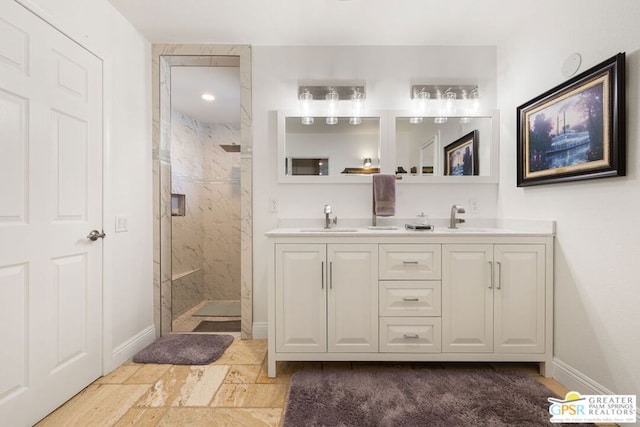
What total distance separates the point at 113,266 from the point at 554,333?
→ 2.86 m

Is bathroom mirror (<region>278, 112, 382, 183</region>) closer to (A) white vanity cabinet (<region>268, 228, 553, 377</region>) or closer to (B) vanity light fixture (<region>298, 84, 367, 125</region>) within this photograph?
(B) vanity light fixture (<region>298, 84, 367, 125</region>)

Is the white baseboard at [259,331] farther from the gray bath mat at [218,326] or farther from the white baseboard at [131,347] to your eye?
the white baseboard at [131,347]

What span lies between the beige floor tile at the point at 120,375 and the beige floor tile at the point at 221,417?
519 millimetres

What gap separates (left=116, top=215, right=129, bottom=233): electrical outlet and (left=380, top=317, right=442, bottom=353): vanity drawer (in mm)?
1839

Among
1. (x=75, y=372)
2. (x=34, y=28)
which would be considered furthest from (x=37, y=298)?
(x=34, y=28)

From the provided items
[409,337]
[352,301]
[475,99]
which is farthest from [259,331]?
[475,99]

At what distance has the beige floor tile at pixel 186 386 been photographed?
158cm

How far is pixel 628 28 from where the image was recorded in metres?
1.36

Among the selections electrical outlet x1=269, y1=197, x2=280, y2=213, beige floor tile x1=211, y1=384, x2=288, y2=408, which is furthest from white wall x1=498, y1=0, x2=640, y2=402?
electrical outlet x1=269, y1=197, x2=280, y2=213

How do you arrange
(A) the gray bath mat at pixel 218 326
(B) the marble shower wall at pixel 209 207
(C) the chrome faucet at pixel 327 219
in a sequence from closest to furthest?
(C) the chrome faucet at pixel 327 219 → (A) the gray bath mat at pixel 218 326 → (B) the marble shower wall at pixel 209 207

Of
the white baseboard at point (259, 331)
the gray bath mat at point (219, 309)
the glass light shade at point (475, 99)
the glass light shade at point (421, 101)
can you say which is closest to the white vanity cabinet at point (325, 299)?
the white baseboard at point (259, 331)

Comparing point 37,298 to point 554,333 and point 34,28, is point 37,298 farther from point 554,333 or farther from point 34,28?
point 554,333

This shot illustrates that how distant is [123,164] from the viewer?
6.62 ft

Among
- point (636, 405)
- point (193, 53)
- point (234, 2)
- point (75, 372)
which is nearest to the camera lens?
point (636, 405)
